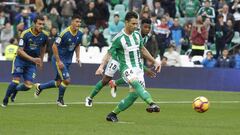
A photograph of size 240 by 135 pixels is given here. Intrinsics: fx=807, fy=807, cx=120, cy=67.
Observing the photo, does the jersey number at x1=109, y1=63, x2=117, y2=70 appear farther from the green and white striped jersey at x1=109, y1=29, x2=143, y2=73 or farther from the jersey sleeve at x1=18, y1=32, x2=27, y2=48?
the green and white striped jersey at x1=109, y1=29, x2=143, y2=73

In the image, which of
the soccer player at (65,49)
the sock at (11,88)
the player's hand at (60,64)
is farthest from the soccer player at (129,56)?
the sock at (11,88)

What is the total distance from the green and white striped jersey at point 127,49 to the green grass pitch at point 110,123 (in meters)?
1.12

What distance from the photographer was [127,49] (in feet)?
50.2

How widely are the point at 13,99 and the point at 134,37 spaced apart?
20.8 feet

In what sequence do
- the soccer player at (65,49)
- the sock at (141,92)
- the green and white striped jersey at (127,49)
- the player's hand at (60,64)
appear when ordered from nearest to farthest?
the sock at (141,92) → the green and white striped jersey at (127,49) → the player's hand at (60,64) → the soccer player at (65,49)

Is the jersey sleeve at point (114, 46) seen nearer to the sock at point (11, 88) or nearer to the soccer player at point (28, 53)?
the soccer player at point (28, 53)

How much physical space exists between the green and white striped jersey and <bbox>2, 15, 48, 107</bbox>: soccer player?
13.5 ft

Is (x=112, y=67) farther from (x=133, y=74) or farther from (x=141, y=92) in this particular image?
(x=141, y=92)

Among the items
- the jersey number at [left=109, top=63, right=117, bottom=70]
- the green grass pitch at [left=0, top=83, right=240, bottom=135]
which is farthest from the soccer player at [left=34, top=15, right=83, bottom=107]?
the jersey number at [left=109, top=63, right=117, bottom=70]

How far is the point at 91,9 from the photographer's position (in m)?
33.4

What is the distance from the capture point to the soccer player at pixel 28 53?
19203 millimetres

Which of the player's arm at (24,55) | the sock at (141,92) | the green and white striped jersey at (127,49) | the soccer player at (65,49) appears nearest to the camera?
the sock at (141,92)

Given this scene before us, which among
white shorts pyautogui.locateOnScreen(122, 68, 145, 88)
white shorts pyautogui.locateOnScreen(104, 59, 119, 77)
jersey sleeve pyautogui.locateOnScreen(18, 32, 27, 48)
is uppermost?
white shorts pyautogui.locateOnScreen(122, 68, 145, 88)

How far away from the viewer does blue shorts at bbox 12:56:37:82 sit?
19.5 m
